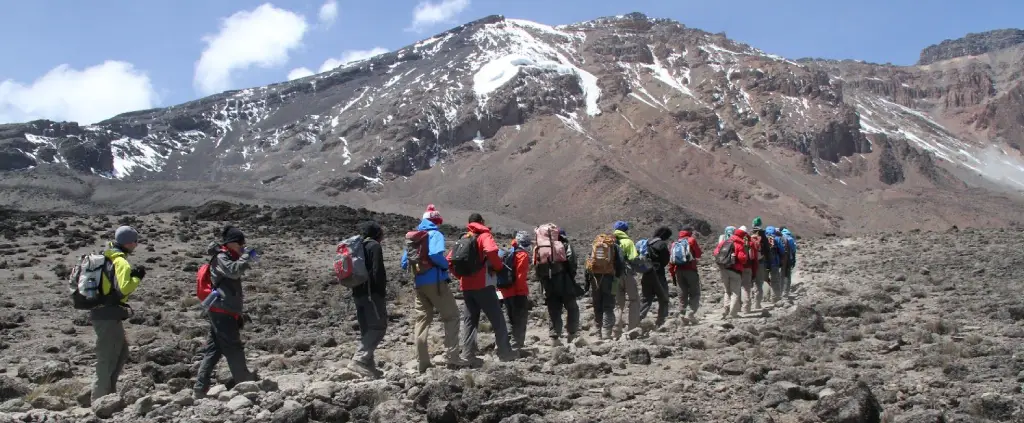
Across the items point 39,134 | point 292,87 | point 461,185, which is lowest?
point 461,185

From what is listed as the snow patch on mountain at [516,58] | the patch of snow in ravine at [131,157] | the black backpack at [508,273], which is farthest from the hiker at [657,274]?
the patch of snow in ravine at [131,157]

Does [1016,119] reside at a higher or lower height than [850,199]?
higher

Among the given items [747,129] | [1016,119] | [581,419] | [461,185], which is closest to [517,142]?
[461,185]

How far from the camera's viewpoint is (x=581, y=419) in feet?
19.4

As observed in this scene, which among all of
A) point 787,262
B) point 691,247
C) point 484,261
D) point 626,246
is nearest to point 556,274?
point 626,246

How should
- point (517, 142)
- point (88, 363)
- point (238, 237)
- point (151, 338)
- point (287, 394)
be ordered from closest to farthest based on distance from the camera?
point (287, 394)
point (238, 237)
point (88, 363)
point (151, 338)
point (517, 142)

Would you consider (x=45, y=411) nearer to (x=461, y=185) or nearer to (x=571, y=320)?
(x=571, y=320)

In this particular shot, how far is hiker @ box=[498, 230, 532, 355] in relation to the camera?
9.51m

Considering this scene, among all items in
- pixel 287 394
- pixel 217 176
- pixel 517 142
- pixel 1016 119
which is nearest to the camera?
pixel 287 394

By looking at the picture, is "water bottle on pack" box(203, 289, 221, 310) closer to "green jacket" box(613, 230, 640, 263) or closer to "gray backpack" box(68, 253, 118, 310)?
"gray backpack" box(68, 253, 118, 310)

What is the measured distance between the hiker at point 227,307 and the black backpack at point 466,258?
195 centimetres

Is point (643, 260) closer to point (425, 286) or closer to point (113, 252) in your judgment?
point (425, 286)

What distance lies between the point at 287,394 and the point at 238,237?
1509 millimetres

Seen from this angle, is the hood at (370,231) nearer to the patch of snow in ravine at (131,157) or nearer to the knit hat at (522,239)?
the knit hat at (522,239)
